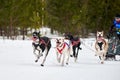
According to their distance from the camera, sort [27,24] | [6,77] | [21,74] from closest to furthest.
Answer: [6,77] < [21,74] < [27,24]

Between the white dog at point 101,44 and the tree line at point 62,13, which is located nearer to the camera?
the white dog at point 101,44

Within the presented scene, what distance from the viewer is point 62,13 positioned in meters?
58.4

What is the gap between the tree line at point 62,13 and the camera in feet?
164

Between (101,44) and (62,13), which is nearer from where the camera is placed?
(101,44)

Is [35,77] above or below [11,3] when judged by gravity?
below

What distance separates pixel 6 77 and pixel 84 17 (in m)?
41.4

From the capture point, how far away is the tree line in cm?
5000

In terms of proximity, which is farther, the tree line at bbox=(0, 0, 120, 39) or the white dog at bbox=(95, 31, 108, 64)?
the tree line at bbox=(0, 0, 120, 39)

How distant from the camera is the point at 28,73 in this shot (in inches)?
510

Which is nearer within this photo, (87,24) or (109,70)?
(109,70)

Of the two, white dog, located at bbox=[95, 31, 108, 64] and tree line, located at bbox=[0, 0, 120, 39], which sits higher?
tree line, located at bbox=[0, 0, 120, 39]

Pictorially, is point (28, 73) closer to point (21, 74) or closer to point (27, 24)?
point (21, 74)

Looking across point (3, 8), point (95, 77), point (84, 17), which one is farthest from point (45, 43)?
point (84, 17)

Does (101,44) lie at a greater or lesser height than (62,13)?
lesser
